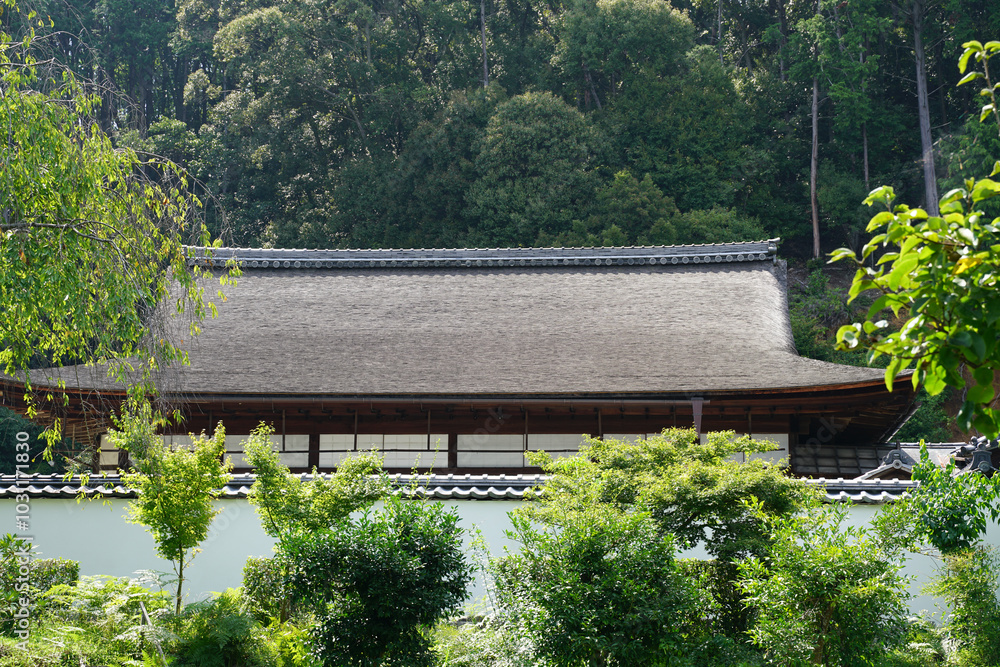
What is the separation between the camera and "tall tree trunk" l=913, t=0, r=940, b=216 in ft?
80.2

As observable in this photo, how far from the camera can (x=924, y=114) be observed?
2575 centimetres

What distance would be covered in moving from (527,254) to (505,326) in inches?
115

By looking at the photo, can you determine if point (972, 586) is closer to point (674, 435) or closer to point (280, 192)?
point (674, 435)

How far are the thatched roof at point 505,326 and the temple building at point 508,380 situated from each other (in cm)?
4

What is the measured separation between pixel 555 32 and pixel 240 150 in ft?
38.3

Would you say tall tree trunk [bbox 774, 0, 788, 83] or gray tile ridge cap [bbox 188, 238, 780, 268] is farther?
tall tree trunk [bbox 774, 0, 788, 83]

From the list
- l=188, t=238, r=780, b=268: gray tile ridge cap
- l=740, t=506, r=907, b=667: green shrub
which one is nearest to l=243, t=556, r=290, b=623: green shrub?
l=740, t=506, r=907, b=667: green shrub

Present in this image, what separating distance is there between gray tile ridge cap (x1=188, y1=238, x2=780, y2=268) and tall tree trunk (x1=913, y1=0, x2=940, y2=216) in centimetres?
1262

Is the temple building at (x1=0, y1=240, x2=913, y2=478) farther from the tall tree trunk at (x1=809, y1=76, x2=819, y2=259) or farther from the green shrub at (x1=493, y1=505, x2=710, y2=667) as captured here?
the tall tree trunk at (x1=809, y1=76, x2=819, y2=259)

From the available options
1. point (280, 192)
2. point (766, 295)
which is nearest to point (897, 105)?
point (766, 295)

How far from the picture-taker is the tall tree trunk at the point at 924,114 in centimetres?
2444

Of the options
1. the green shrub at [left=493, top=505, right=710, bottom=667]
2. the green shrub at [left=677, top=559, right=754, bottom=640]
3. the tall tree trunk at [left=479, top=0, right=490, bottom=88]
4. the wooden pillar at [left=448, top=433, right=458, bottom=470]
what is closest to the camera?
the green shrub at [left=493, top=505, right=710, bottom=667]

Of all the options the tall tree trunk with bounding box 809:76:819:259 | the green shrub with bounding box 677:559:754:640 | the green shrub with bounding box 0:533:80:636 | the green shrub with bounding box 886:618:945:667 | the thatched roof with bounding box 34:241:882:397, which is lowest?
the green shrub with bounding box 886:618:945:667

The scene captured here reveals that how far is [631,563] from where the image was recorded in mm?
5188
